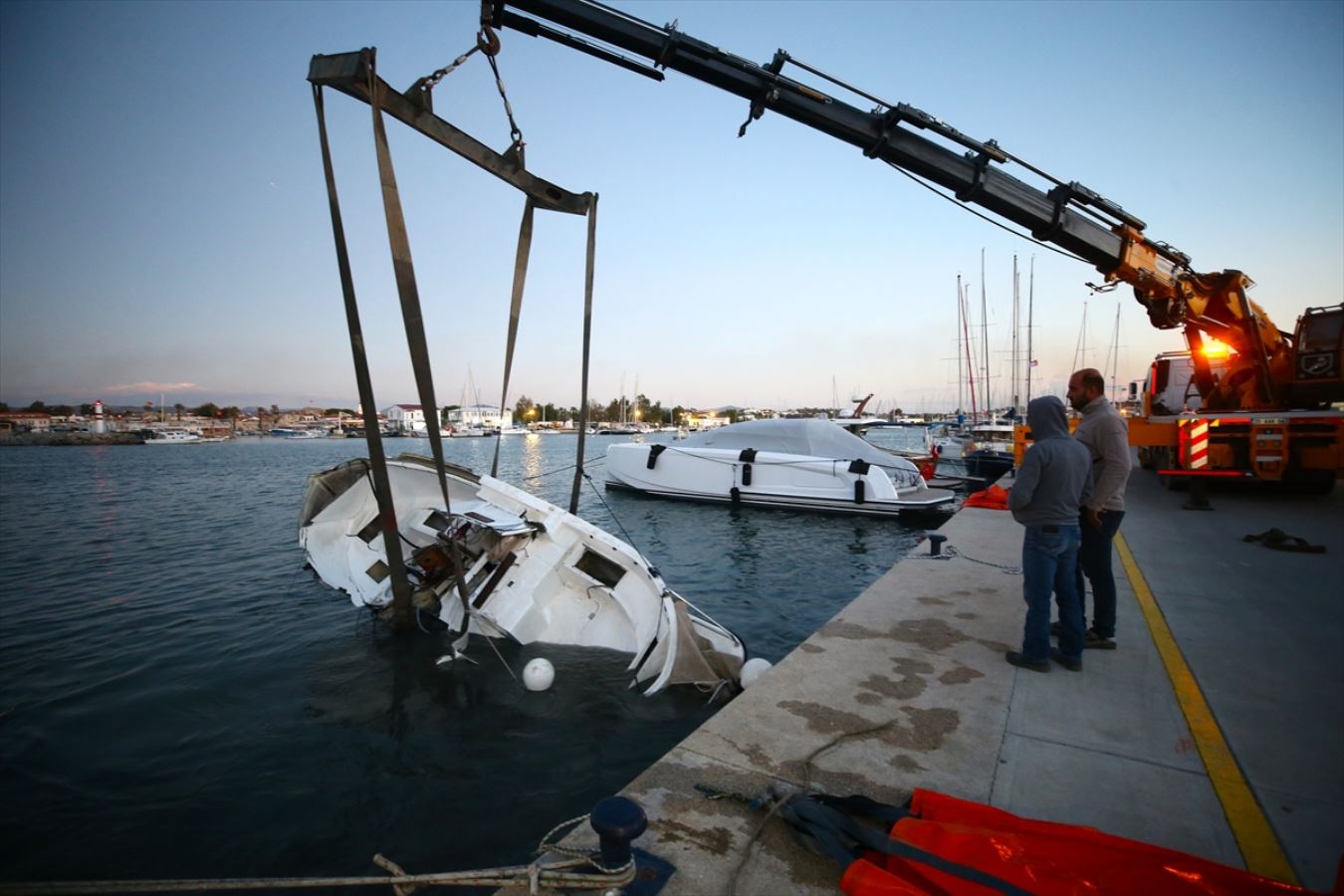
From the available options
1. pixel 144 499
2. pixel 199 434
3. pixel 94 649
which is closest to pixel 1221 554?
pixel 94 649

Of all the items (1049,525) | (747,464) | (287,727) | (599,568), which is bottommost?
(287,727)

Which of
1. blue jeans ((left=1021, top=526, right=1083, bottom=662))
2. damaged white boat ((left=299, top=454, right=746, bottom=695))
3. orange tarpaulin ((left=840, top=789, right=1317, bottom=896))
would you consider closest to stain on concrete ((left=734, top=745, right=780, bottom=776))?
orange tarpaulin ((left=840, top=789, right=1317, bottom=896))

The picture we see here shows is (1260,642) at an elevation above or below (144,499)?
above

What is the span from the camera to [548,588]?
19.3ft

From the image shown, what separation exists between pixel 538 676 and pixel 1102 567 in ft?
15.3

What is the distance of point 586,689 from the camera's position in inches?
202

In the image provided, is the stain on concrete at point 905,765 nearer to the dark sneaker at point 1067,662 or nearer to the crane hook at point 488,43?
the dark sneaker at point 1067,662

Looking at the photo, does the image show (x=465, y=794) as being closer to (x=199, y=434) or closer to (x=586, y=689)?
(x=586, y=689)

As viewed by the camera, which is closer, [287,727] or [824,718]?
[824,718]

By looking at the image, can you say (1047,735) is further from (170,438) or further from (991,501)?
(170,438)

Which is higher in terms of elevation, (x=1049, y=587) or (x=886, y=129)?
(x=886, y=129)

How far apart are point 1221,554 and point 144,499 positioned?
3152 cm

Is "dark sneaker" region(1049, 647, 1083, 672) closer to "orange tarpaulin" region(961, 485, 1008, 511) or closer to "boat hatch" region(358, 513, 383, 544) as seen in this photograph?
"boat hatch" region(358, 513, 383, 544)

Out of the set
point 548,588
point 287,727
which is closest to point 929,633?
point 548,588
